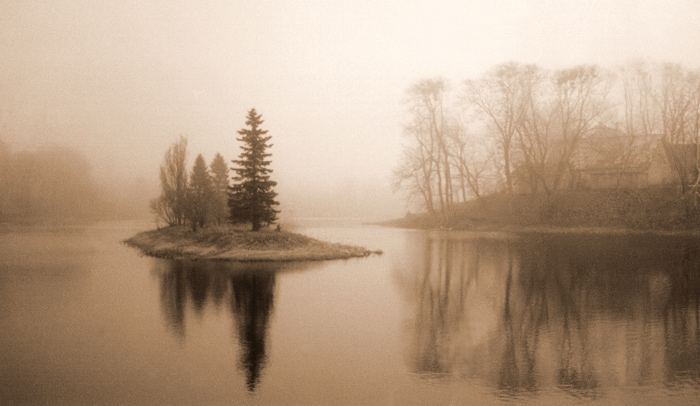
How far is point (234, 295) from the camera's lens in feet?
53.2

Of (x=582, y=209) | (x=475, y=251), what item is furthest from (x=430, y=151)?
(x=475, y=251)

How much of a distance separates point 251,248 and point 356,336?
17745 millimetres

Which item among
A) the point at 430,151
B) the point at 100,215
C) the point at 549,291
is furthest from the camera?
the point at 100,215

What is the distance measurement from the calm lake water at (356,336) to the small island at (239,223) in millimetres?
5915

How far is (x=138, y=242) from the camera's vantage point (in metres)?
39.2

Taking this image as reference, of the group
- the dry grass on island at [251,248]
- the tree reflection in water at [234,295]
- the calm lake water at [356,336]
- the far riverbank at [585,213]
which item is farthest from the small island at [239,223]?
the far riverbank at [585,213]

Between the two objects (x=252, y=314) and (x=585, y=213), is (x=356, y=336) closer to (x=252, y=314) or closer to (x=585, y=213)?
(x=252, y=314)

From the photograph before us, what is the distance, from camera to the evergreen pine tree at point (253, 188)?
30.9 meters

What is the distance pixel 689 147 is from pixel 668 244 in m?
20.4

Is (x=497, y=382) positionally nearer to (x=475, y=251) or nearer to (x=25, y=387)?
(x=25, y=387)

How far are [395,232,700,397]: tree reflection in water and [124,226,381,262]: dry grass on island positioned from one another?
5904mm

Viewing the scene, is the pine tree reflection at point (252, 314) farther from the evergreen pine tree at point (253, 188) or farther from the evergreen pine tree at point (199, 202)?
the evergreen pine tree at point (199, 202)

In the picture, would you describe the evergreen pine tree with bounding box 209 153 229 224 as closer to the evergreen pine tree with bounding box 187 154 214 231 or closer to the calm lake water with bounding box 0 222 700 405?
the evergreen pine tree with bounding box 187 154 214 231

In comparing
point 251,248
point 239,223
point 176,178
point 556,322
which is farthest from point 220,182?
point 556,322
